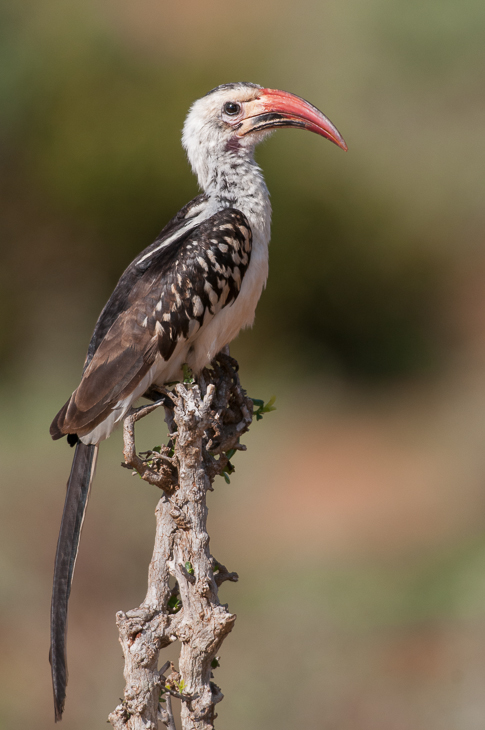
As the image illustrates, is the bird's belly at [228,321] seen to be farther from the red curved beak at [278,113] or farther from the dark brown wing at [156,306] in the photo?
the red curved beak at [278,113]

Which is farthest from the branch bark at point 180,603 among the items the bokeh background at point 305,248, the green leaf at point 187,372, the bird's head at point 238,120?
the bokeh background at point 305,248

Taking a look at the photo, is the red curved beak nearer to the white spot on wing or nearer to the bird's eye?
the bird's eye

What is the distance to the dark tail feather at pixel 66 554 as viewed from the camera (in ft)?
8.59

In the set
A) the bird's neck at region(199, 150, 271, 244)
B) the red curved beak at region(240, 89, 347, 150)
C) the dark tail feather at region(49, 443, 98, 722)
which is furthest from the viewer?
the red curved beak at region(240, 89, 347, 150)

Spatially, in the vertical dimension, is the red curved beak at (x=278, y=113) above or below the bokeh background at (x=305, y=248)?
below

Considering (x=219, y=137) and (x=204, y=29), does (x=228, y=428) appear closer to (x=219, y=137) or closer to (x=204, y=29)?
(x=219, y=137)

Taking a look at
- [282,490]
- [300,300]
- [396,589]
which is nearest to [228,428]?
[396,589]

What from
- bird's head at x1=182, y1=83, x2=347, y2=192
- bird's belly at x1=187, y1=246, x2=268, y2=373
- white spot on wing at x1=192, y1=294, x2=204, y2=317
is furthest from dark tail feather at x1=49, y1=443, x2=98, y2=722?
bird's head at x1=182, y1=83, x2=347, y2=192

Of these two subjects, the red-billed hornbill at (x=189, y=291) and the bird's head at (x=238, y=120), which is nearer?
the red-billed hornbill at (x=189, y=291)

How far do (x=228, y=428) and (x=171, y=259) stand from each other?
2.70 feet

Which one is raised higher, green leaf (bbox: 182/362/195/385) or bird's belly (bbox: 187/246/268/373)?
bird's belly (bbox: 187/246/268/373)

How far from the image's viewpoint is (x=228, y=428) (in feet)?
9.33

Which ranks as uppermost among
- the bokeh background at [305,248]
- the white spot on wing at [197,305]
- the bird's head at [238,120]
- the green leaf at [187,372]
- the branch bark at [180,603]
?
the bokeh background at [305,248]

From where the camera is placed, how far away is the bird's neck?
10.8 ft
